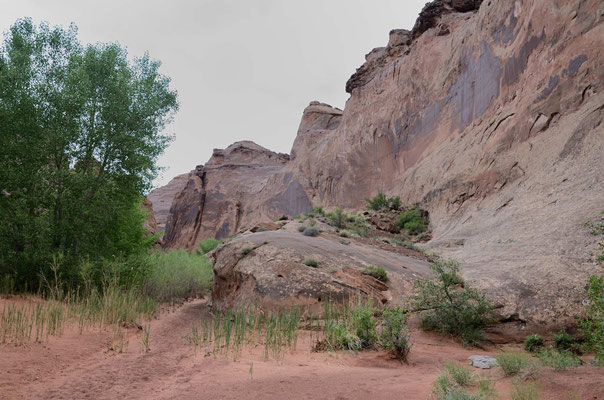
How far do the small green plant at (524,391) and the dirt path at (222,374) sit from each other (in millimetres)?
107

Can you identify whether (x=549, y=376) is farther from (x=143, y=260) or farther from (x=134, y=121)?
(x=134, y=121)

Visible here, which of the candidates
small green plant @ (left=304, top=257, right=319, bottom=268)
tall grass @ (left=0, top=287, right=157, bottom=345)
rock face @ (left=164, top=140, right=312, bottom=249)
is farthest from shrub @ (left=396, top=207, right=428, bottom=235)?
rock face @ (left=164, top=140, right=312, bottom=249)

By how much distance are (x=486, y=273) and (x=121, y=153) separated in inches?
433

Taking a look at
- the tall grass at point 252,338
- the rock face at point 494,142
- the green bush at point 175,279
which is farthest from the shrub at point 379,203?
the tall grass at point 252,338

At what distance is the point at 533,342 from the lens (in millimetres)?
6914

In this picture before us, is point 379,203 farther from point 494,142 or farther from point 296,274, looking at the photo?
point 296,274

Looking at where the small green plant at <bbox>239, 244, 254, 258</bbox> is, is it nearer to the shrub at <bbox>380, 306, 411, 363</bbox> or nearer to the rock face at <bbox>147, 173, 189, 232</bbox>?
the shrub at <bbox>380, 306, 411, 363</bbox>

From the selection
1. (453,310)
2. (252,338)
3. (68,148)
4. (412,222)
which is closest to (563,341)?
(453,310)

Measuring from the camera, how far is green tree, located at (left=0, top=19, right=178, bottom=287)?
36.1 ft

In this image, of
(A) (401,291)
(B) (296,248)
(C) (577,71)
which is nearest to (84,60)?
(B) (296,248)

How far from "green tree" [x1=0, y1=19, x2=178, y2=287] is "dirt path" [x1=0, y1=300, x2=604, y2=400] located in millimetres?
5412

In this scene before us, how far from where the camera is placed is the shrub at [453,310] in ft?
24.3

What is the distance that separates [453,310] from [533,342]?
1326mm

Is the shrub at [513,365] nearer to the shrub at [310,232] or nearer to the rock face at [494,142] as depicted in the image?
the rock face at [494,142]
